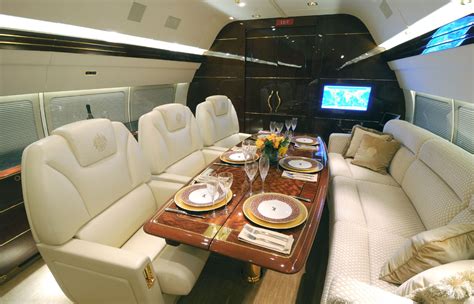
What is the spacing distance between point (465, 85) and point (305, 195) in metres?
1.63

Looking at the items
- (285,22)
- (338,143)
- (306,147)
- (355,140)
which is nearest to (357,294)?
(306,147)

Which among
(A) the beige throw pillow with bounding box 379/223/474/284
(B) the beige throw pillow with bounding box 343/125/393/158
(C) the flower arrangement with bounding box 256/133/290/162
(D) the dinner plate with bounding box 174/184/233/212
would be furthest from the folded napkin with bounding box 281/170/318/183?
(B) the beige throw pillow with bounding box 343/125/393/158

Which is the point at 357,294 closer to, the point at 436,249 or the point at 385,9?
the point at 436,249

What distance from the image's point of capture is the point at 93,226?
126 centimetres

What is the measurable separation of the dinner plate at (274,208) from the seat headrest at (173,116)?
1.16 metres

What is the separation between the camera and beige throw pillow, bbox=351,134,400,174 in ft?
8.18

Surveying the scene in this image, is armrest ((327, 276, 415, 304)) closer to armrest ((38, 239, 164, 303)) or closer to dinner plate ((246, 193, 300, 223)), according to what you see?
dinner plate ((246, 193, 300, 223))

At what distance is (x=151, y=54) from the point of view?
304 centimetres

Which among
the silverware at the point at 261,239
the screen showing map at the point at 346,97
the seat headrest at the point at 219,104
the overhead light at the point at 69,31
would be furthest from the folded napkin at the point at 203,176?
the screen showing map at the point at 346,97

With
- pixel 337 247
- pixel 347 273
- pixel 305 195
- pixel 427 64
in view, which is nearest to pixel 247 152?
pixel 305 195

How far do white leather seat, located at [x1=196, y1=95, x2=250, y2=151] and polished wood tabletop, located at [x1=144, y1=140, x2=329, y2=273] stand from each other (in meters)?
1.35

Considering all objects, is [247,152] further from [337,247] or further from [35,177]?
[35,177]

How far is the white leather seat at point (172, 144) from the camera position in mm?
1887

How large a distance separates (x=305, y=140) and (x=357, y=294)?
1.87m
